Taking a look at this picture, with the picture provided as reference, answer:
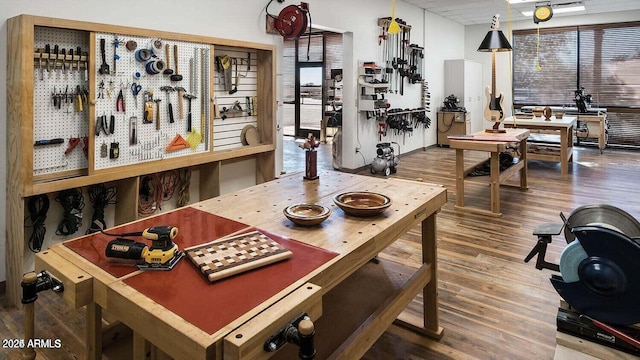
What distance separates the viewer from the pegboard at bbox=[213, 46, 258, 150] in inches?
163

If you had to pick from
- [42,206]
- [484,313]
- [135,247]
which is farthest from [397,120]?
[135,247]

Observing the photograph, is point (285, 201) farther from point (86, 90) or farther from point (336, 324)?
point (86, 90)

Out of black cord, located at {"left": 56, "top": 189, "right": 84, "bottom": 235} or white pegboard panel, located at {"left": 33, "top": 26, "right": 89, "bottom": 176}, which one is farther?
black cord, located at {"left": 56, "top": 189, "right": 84, "bottom": 235}

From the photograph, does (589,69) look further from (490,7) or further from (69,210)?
(69,210)

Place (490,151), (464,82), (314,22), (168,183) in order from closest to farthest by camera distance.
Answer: (168,183)
(490,151)
(314,22)
(464,82)

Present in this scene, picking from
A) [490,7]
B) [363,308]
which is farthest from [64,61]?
[490,7]

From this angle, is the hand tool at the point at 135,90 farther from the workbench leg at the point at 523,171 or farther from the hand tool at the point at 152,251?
the workbench leg at the point at 523,171

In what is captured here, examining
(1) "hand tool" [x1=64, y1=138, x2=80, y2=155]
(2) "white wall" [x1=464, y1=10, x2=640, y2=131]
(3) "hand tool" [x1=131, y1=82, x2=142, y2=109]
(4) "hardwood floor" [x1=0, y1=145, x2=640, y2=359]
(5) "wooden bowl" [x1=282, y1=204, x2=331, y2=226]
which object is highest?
(2) "white wall" [x1=464, y1=10, x2=640, y2=131]

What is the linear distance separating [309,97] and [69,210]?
824cm

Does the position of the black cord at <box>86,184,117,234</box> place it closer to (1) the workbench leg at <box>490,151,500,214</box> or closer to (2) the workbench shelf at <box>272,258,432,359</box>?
(2) the workbench shelf at <box>272,258,432,359</box>

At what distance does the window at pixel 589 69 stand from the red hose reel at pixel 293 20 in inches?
297

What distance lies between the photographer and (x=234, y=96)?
4.30 meters

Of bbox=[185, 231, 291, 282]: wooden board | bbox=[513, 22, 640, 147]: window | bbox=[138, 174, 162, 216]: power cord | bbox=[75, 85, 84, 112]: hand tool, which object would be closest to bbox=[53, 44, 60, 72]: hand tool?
bbox=[75, 85, 84, 112]: hand tool

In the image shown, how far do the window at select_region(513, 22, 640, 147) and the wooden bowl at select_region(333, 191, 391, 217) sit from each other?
374 inches
